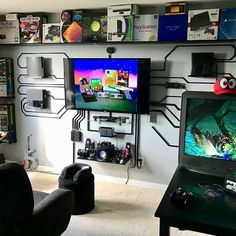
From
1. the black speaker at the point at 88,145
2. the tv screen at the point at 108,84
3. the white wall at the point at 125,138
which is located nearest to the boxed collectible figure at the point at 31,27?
the white wall at the point at 125,138

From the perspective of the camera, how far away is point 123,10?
9.55 feet

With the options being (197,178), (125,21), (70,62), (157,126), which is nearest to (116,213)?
(157,126)

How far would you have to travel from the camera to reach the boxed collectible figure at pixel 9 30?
11.3 ft

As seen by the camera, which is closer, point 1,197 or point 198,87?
point 1,197

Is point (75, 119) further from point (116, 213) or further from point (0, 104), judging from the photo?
point (116, 213)

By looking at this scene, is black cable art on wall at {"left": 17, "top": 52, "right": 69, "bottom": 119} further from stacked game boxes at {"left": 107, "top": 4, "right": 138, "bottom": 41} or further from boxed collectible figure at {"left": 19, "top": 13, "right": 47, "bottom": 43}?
stacked game boxes at {"left": 107, "top": 4, "right": 138, "bottom": 41}

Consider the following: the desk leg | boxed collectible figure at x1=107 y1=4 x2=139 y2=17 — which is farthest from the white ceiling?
the desk leg

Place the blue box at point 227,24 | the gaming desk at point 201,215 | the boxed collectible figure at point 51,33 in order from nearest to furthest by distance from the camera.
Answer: the gaming desk at point 201,215, the blue box at point 227,24, the boxed collectible figure at point 51,33

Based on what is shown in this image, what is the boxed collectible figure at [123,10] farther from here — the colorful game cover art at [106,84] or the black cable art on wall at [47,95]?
the black cable art on wall at [47,95]

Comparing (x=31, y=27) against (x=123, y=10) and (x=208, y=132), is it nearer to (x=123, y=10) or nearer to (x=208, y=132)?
(x=123, y=10)

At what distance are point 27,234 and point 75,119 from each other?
205 centimetres

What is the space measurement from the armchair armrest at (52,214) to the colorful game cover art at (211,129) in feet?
3.14

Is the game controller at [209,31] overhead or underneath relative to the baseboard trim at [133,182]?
overhead

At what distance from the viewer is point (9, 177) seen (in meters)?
1.42
